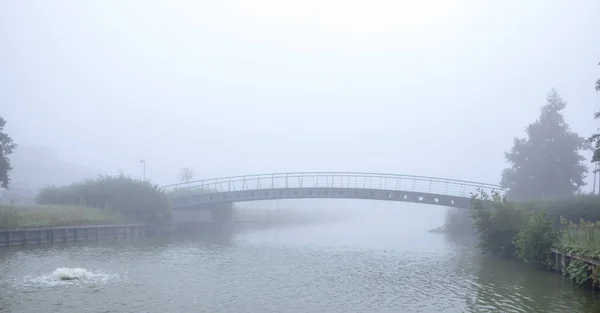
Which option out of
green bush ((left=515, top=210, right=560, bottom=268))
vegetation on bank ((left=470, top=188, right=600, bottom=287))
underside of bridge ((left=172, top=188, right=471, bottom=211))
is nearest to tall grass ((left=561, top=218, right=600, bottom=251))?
vegetation on bank ((left=470, top=188, right=600, bottom=287))

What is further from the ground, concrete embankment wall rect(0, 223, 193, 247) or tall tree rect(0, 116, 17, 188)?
tall tree rect(0, 116, 17, 188)

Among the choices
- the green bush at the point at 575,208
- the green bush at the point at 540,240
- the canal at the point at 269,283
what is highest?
the green bush at the point at 575,208

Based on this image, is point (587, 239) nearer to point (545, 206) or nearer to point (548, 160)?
point (545, 206)

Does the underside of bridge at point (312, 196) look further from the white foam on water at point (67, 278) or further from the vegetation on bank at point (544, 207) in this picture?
the white foam on water at point (67, 278)

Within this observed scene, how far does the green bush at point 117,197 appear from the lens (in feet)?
205

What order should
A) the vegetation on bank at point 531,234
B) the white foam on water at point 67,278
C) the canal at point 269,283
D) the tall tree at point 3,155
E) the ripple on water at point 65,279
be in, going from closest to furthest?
the canal at point 269,283
the ripple on water at point 65,279
the white foam on water at point 67,278
the vegetation on bank at point 531,234
the tall tree at point 3,155

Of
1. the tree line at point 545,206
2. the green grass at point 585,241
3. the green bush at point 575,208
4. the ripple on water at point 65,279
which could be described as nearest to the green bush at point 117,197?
the ripple on water at point 65,279

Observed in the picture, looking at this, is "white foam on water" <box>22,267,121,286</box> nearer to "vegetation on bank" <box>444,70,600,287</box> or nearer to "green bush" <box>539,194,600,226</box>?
"vegetation on bank" <box>444,70,600,287</box>

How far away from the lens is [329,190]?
221 feet

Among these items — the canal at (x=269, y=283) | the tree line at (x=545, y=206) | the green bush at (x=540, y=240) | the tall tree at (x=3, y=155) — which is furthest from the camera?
the tall tree at (x=3, y=155)

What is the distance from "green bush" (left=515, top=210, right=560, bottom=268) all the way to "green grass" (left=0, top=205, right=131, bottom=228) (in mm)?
43300

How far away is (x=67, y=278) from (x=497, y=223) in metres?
33.6

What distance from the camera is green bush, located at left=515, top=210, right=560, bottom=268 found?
1375 inches

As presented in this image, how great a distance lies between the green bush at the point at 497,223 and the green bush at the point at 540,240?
199 inches
